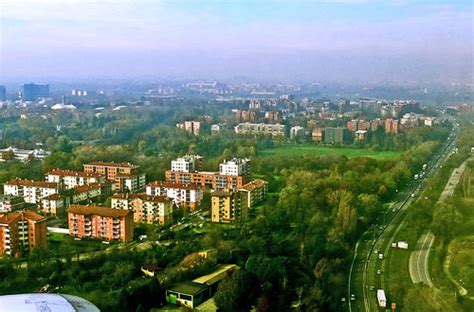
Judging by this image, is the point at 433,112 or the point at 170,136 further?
the point at 170,136

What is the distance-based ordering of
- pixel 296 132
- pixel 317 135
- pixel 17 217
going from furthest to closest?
1. pixel 296 132
2. pixel 317 135
3. pixel 17 217

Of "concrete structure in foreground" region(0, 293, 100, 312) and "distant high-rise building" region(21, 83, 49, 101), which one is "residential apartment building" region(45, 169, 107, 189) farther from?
"distant high-rise building" region(21, 83, 49, 101)

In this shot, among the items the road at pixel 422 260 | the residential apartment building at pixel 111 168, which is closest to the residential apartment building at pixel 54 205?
the residential apartment building at pixel 111 168

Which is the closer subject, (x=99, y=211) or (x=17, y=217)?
(x=17, y=217)

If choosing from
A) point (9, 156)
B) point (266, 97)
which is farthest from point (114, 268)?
point (266, 97)

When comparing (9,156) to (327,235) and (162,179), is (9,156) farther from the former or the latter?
(327,235)

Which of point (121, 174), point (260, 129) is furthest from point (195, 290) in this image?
point (260, 129)

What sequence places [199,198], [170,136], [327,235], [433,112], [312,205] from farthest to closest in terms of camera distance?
[170,136]
[433,112]
[199,198]
[312,205]
[327,235]

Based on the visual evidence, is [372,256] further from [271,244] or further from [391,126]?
[391,126]
